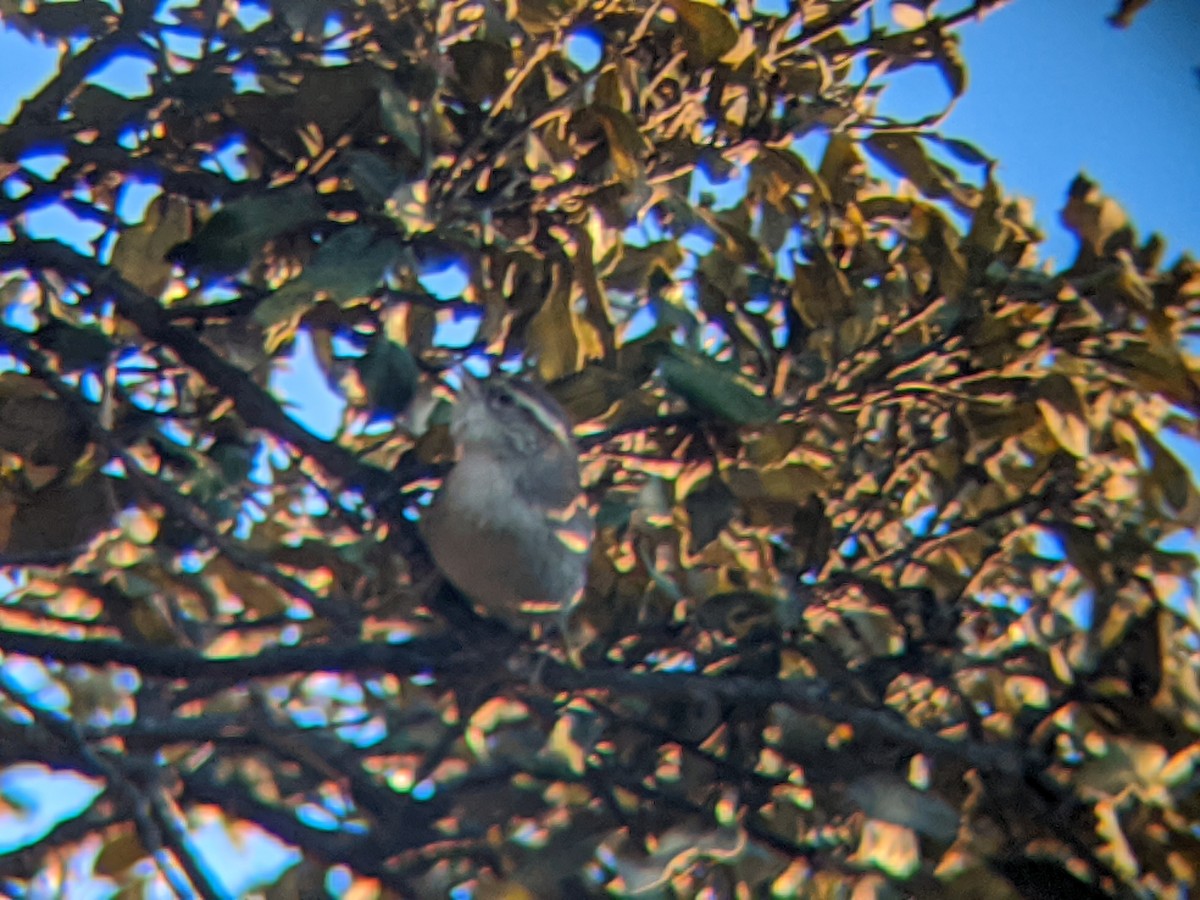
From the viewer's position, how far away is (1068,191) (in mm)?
1357

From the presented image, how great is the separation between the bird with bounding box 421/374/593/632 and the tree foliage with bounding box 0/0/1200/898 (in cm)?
3

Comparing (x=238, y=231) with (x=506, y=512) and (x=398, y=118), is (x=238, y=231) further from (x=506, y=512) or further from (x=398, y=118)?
(x=506, y=512)

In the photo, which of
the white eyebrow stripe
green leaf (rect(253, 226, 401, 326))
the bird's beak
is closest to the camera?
green leaf (rect(253, 226, 401, 326))

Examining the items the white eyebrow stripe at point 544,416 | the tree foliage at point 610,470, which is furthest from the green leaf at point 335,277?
the white eyebrow stripe at point 544,416

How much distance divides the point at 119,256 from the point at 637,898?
0.85 metres

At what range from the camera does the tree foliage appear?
120 centimetres

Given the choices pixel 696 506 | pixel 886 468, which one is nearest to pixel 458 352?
pixel 696 506

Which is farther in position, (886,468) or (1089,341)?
(886,468)

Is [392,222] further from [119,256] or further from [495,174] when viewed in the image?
[119,256]

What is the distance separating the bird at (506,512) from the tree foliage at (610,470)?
35 millimetres

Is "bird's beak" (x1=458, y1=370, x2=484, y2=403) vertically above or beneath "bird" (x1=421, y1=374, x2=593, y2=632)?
above

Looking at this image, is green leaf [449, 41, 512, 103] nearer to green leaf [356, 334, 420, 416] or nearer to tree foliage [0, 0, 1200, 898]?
tree foliage [0, 0, 1200, 898]

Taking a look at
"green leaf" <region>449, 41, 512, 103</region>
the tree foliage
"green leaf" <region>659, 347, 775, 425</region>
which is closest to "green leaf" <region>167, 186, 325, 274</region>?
the tree foliage

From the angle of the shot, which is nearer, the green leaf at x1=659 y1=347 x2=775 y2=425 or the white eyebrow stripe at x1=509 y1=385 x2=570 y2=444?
the green leaf at x1=659 y1=347 x2=775 y2=425
